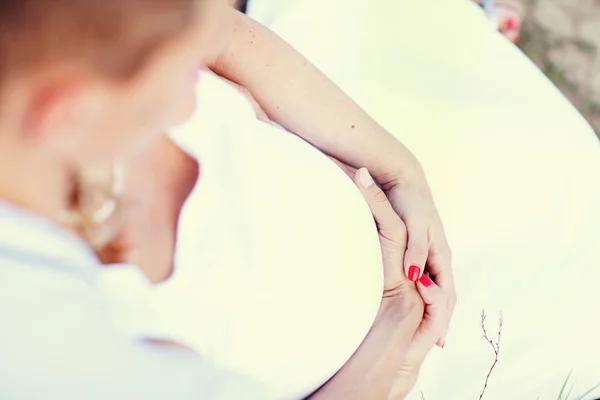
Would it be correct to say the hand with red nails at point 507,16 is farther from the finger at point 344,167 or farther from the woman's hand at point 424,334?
the woman's hand at point 424,334

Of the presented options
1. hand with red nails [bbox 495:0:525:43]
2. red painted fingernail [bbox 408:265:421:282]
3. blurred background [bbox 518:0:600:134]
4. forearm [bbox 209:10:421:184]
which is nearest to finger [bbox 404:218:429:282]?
red painted fingernail [bbox 408:265:421:282]

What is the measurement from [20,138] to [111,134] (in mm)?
70

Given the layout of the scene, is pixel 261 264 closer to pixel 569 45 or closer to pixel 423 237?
pixel 423 237

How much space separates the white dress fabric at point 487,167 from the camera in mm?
1177

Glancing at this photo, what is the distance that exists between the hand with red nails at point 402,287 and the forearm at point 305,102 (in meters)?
0.08

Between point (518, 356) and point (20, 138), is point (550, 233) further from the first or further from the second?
point (20, 138)

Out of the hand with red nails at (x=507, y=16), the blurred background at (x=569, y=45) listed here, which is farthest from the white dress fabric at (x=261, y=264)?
the blurred background at (x=569, y=45)

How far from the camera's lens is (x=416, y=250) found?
3.73ft

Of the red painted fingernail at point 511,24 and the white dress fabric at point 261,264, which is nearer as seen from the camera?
the white dress fabric at point 261,264

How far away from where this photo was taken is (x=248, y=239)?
2.81 feet

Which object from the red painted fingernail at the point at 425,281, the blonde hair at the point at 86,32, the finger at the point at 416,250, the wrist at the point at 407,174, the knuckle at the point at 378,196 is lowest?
the red painted fingernail at the point at 425,281

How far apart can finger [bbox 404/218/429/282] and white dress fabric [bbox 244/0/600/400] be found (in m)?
0.09

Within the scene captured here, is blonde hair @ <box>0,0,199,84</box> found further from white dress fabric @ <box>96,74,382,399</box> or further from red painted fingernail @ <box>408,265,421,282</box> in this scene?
red painted fingernail @ <box>408,265,421,282</box>

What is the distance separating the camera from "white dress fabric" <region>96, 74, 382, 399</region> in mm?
746
